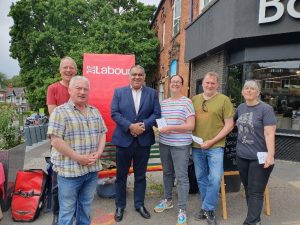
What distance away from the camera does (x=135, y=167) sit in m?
4.23

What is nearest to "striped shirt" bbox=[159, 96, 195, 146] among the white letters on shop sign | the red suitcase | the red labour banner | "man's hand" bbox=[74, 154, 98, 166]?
"man's hand" bbox=[74, 154, 98, 166]

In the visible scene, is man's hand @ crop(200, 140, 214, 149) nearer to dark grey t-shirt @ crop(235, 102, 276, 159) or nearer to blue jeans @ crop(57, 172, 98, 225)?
dark grey t-shirt @ crop(235, 102, 276, 159)

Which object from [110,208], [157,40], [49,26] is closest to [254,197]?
[110,208]

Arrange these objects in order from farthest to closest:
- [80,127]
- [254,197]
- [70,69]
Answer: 1. [70,69]
2. [254,197]
3. [80,127]

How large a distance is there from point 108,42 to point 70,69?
15.2 metres

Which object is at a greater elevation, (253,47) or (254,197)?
(253,47)

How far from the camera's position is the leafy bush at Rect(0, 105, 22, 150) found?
4.61 metres

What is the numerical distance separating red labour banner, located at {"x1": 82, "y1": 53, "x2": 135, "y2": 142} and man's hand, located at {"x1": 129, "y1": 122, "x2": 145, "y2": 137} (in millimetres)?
1475

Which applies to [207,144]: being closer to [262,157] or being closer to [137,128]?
[262,157]

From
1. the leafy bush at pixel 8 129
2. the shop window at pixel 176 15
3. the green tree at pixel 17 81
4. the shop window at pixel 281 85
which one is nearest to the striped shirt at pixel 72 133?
the leafy bush at pixel 8 129

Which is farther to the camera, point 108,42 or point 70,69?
point 108,42

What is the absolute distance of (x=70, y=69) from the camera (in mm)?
4043

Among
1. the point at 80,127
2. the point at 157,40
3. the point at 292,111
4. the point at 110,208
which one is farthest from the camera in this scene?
the point at 157,40

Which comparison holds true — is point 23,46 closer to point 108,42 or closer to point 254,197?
point 108,42
